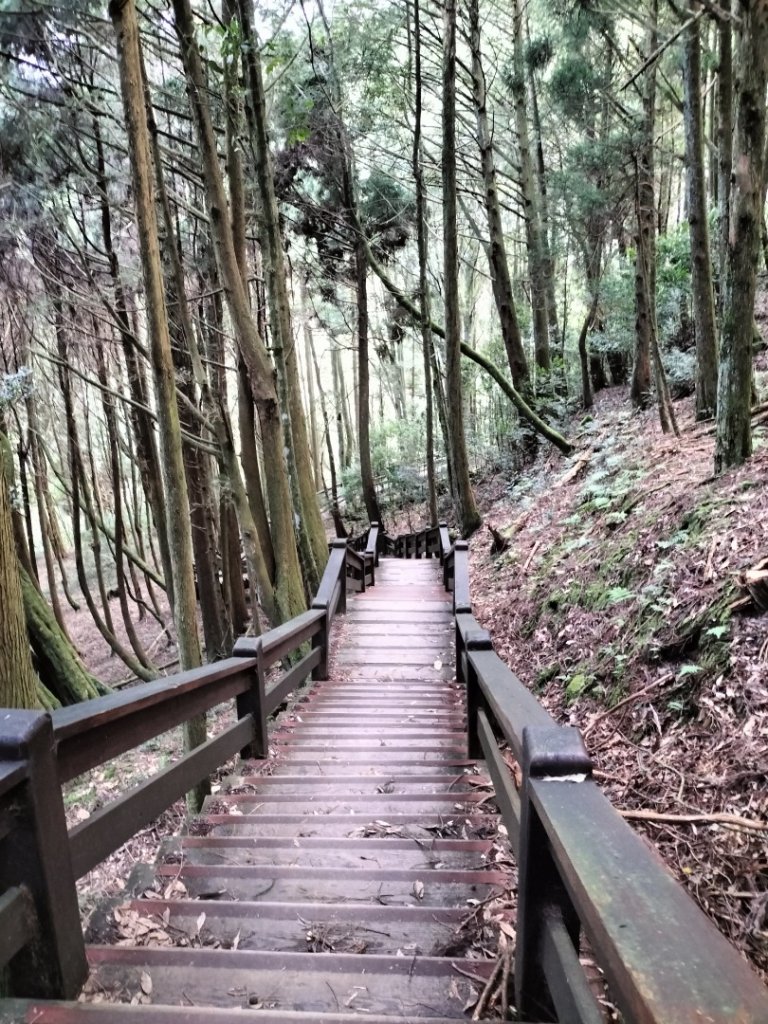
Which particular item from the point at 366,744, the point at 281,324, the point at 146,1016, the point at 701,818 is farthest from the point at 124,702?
the point at 281,324

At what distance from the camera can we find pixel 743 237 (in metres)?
5.51

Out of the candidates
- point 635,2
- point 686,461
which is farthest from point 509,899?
point 635,2

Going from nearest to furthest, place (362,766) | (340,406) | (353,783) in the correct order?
(353,783), (362,766), (340,406)

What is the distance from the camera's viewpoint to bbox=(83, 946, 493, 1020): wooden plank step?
191cm

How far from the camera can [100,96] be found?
8.59 meters

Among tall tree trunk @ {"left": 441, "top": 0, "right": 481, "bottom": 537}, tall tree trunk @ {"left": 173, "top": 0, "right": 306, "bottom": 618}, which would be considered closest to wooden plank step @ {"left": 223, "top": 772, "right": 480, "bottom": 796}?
tall tree trunk @ {"left": 173, "top": 0, "right": 306, "bottom": 618}

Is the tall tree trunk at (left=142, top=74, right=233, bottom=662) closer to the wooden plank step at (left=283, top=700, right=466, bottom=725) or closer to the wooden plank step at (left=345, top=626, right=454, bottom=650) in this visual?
the wooden plank step at (left=345, top=626, right=454, bottom=650)

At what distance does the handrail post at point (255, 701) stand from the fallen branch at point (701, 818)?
233cm

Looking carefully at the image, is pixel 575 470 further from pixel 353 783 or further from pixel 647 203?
pixel 353 783

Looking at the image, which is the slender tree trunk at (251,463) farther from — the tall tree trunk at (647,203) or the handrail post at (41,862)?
the handrail post at (41,862)

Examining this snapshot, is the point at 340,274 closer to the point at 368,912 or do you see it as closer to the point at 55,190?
the point at 55,190

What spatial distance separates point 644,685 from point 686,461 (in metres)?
4.13

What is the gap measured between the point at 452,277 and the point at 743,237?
733 cm

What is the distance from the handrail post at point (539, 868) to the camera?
1.67 m
